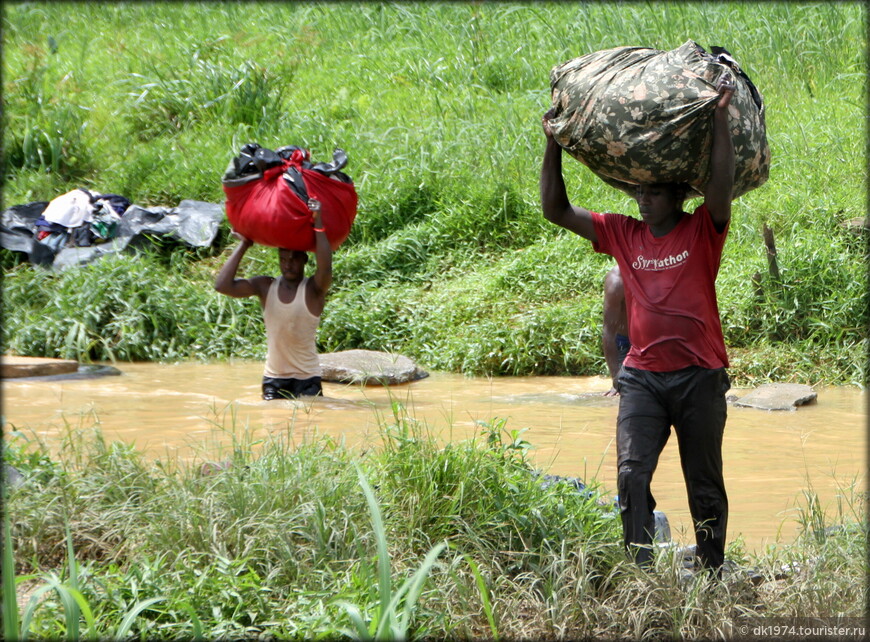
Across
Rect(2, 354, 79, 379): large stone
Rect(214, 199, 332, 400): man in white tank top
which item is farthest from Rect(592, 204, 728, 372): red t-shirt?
Rect(2, 354, 79, 379): large stone

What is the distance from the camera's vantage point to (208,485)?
11.2ft

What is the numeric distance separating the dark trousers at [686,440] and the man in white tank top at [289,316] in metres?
3.22

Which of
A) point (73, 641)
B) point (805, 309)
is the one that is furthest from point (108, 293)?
point (73, 641)

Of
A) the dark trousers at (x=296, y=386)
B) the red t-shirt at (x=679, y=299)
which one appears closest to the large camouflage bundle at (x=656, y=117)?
the red t-shirt at (x=679, y=299)

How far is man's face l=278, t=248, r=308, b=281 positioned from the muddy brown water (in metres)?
0.81

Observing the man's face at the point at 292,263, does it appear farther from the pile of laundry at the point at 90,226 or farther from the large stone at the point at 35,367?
the pile of laundry at the point at 90,226

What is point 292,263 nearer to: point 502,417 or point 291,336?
point 291,336

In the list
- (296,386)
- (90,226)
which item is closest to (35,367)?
(296,386)

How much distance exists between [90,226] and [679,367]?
26.2 ft

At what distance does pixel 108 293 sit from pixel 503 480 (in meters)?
6.41

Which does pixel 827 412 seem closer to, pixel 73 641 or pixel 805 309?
pixel 805 309

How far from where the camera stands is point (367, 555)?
3.21 m

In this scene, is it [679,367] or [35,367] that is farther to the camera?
[35,367]

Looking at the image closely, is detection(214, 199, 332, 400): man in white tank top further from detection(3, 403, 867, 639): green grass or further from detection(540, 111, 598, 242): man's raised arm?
detection(540, 111, 598, 242): man's raised arm
